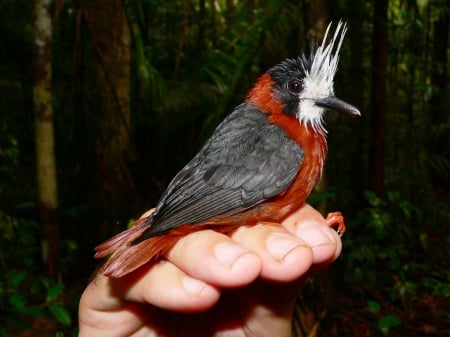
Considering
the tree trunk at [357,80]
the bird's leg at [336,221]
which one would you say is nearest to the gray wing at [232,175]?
the bird's leg at [336,221]

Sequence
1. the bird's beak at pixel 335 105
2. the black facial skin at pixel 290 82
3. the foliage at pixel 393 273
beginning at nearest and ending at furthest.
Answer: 1. the bird's beak at pixel 335 105
2. the black facial skin at pixel 290 82
3. the foliage at pixel 393 273

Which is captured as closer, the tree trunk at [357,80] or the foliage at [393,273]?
the foliage at [393,273]

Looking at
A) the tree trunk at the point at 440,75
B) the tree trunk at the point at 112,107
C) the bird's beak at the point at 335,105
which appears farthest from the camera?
the tree trunk at the point at 440,75

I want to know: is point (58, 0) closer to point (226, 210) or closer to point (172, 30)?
point (226, 210)

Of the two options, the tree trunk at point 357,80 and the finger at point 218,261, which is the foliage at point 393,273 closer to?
the tree trunk at point 357,80

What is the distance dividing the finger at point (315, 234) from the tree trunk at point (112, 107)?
2.71m

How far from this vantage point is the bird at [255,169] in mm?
1893

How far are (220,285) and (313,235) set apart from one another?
1.64 feet

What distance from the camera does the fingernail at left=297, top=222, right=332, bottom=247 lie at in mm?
1781

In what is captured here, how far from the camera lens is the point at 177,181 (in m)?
2.21

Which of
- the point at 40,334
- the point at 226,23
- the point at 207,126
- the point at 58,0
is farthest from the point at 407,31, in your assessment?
the point at 40,334

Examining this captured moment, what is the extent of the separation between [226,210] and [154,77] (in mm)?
3359

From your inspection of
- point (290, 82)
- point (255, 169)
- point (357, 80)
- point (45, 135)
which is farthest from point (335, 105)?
point (357, 80)

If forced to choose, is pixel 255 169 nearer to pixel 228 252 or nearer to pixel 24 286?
pixel 228 252
